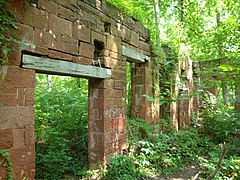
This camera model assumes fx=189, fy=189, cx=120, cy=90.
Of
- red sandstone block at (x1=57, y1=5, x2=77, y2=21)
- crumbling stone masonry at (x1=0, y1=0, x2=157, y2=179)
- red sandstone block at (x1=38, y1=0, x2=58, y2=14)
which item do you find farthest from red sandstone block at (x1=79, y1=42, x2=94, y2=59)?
red sandstone block at (x1=38, y1=0, x2=58, y2=14)

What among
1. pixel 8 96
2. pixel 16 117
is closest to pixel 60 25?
pixel 8 96

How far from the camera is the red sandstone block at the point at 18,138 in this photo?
2.41 m

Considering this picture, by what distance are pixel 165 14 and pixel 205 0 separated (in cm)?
260

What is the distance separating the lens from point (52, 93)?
18.8 ft

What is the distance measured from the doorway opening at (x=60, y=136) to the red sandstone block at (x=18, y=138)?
50.5 inches

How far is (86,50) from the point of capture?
11.5ft

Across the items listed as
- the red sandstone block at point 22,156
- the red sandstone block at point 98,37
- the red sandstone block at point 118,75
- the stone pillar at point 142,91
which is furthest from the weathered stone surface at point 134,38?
the red sandstone block at point 22,156

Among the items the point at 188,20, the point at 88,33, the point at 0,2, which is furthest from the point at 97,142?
the point at 188,20

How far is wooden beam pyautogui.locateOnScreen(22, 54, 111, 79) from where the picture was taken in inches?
102

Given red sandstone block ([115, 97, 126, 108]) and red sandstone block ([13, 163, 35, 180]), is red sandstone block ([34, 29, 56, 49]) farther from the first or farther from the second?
red sandstone block ([115, 97, 126, 108])

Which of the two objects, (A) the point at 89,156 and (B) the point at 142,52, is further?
(B) the point at 142,52

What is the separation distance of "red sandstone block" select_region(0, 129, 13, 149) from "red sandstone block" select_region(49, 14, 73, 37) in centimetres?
157

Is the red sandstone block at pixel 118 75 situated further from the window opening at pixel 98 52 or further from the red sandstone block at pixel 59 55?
the red sandstone block at pixel 59 55

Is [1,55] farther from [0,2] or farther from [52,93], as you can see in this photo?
[52,93]
